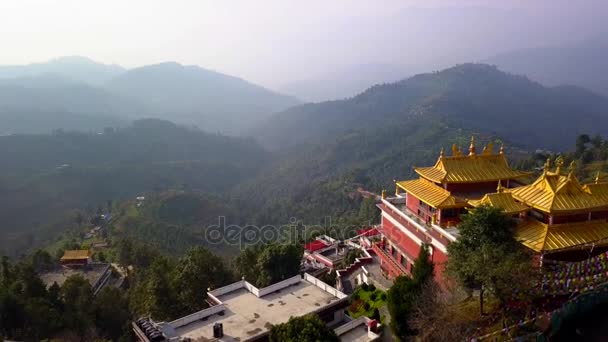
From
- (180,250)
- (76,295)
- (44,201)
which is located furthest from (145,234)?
(76,295)

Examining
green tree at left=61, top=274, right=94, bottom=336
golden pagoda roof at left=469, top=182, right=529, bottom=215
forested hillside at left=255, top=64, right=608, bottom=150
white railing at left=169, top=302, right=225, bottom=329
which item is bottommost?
forested hillside at left=255, top=64, right=608, bottom=150

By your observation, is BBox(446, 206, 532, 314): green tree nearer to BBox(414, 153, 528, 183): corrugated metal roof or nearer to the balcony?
the balcony

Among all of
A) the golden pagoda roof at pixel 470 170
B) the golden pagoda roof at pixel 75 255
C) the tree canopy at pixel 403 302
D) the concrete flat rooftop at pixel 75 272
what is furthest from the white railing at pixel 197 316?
the golden pagoda roof at pixel 75 255

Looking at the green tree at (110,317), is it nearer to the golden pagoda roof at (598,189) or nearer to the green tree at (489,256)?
the green tree at (489,256)

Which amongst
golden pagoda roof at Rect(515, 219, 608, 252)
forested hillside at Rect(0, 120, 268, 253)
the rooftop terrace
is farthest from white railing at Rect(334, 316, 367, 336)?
forested hillside at Rect(0, 120, 268, 253)

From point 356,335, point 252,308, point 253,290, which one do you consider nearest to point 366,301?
point 356,335
